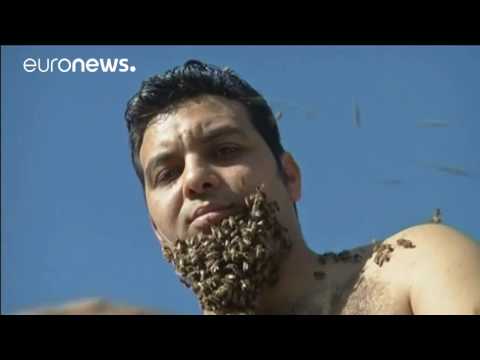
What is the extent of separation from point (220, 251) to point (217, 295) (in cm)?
57

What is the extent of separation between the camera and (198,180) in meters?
13.6

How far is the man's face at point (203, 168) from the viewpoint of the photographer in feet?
44.9

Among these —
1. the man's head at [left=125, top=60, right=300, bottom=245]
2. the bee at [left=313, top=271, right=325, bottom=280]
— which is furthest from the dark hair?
the bee at [left=313, top=271, right=325, bottom=280]

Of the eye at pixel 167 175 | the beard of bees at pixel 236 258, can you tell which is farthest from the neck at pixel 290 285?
the eye at pixel 167 175

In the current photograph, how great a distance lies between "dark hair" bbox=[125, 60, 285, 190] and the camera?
14.8m

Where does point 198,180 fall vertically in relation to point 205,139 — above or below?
below

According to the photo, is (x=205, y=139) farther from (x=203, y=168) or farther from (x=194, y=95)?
→ (x=194, y=95)

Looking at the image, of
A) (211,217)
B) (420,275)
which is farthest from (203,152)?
(420,275)

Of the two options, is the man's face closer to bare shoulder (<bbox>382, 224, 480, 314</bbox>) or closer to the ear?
the ear

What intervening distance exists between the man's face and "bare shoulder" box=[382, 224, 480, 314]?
205 cm

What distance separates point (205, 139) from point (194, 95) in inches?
39.4

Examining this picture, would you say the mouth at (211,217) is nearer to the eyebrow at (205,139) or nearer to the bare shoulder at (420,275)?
the eyebrow at (205,139)
